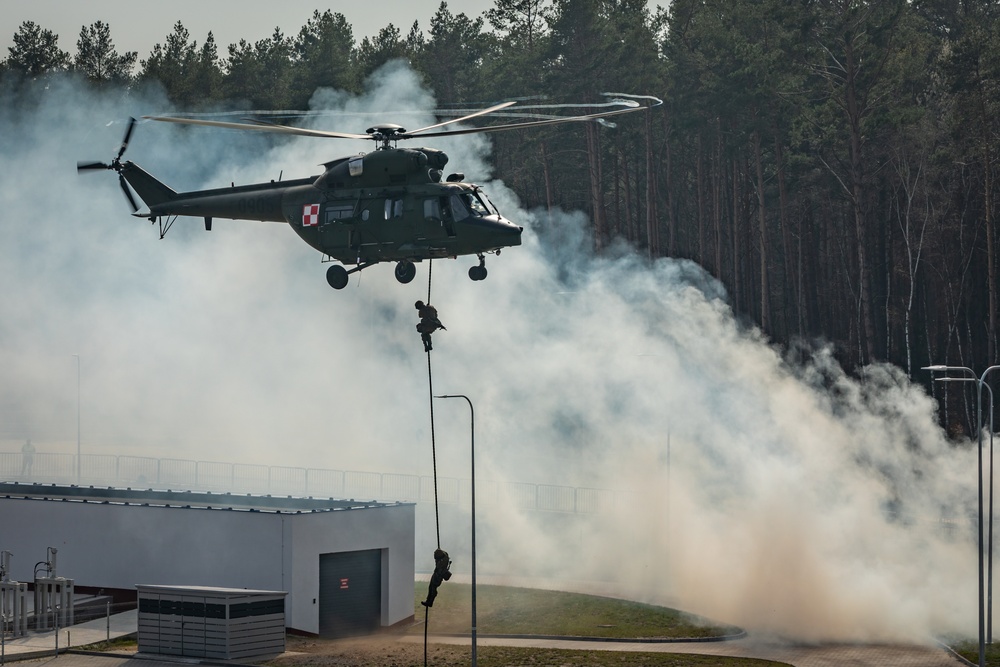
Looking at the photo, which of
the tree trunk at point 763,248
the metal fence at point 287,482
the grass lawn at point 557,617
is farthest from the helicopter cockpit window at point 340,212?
the tree trunk at point 763,248

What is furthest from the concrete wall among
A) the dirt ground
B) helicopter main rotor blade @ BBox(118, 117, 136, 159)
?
helicopter main rotor blade @ BBox(118, 117, 136, 159)

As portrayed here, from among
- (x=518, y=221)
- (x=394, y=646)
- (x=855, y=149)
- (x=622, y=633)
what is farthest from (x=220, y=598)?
(x=855, y=149)

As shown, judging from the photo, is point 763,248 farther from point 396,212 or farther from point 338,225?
point 338,225

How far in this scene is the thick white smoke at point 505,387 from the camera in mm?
48844

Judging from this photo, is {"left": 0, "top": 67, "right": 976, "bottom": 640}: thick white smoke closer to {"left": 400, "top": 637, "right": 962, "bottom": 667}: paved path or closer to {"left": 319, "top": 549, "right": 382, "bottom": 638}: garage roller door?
{"left": 400, "top": 637, "right": 962, "bottom": 667}: paved path

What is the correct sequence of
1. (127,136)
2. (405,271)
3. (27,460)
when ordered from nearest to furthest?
(405,271) → (127,136) → (27,460)

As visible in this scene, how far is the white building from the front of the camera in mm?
43875

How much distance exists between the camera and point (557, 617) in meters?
46.2

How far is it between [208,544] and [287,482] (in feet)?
83.4

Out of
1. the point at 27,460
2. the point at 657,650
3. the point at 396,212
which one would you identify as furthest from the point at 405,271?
the point at 27,460

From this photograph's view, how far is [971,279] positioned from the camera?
8212cm

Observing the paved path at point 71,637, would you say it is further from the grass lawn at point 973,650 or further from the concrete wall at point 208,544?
the grass lawn at point 973,650

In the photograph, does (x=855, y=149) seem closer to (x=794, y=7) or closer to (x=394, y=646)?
(x=794, y=7)

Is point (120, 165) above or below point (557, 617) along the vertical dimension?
above
